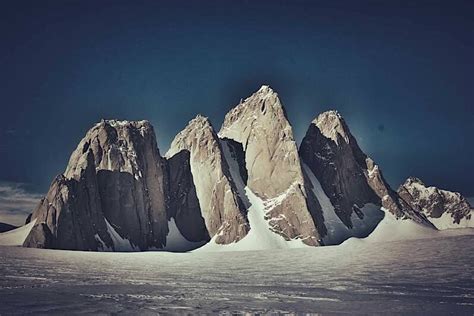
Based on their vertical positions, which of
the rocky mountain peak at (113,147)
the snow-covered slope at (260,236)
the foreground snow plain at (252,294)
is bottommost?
the foreground snow plain at (252,294)

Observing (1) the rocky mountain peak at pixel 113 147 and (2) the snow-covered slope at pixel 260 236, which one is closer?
(2) the snow-covered slope at pixel 260 236

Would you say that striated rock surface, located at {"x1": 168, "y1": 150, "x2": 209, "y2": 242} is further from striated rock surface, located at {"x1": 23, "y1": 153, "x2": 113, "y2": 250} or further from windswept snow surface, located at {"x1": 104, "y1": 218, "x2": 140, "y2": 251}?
striated rock surface, located at {"x1": 23, "y1": 153, "x2": 113, "y2": 250}

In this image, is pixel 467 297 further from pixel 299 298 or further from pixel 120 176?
pixel 120 176

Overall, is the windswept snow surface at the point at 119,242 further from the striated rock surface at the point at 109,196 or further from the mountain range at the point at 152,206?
the mountain range at the point at 152,206

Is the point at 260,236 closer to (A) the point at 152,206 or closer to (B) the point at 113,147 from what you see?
(A) the point at 152,206

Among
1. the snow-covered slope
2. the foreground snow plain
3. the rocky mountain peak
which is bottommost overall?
the foreground snow plain

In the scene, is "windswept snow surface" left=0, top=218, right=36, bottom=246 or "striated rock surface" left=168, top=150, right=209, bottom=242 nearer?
"windswept snow surface" left=0, top=218, right=36, bottom=246

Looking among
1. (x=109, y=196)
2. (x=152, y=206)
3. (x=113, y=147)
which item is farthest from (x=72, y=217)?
(x=152, y=206)

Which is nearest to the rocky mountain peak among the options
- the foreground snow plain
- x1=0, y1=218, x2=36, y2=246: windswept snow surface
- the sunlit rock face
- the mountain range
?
the sunlit rock face

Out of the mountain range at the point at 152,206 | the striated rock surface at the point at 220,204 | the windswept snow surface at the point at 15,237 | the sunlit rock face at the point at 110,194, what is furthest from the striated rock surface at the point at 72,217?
the striated rock surface at the point at 220,204
